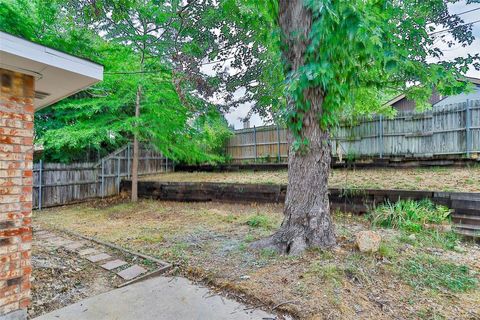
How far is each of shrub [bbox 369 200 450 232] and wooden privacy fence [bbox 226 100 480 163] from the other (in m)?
2.13

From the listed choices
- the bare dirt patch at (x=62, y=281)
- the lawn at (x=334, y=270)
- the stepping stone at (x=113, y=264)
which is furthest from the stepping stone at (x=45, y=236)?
the stepping stone at (x=113, y=264)

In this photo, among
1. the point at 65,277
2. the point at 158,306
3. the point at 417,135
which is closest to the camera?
the point at 158,306

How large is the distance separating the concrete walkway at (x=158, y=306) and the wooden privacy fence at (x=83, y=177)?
22.6ft

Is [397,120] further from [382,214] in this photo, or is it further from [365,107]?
[382,214]

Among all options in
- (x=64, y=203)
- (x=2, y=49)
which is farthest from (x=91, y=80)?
(x=64, y=203)

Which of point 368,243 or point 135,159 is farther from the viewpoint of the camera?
point 135,159

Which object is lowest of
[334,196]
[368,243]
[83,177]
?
[368,243]

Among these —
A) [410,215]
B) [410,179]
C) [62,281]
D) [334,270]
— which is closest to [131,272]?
[62,281]

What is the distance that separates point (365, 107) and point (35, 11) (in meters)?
8.26

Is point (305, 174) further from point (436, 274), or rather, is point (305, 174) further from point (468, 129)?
point (468, 129)

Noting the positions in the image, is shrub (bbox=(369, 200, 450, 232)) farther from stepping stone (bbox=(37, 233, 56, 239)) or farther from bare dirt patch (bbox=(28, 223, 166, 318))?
stepping stone (bbox=(37, 233, 56, 239))

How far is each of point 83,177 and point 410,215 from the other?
9059 millimetres

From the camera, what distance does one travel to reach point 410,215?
183 inches

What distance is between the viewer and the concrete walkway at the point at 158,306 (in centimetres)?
231
